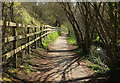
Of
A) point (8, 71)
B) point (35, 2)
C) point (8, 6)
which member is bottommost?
point (8, 71)

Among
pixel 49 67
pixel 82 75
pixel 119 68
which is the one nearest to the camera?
pixel 119 68

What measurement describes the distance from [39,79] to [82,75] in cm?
167

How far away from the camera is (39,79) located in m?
5.05

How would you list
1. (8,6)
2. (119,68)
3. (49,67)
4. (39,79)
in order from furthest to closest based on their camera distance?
(8,6) < (49,67) < (39,79) < (119,68)

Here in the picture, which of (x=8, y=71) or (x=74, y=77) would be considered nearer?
(x=8, y=71)

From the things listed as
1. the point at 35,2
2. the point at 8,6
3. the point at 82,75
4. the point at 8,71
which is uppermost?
the point at 35,2

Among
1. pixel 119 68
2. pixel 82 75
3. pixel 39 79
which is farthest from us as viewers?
pixel 82 75

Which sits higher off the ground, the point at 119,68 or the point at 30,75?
the point at 119,68

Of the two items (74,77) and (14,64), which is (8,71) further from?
(74,77)

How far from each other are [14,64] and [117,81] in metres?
3.44

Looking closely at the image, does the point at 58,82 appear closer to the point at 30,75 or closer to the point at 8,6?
the point at 30,75

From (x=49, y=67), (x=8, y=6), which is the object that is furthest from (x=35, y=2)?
(x=49, y=67)

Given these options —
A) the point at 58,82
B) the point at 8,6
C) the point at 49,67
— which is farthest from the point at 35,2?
the point at 58,82

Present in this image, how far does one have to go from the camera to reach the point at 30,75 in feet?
17.3
